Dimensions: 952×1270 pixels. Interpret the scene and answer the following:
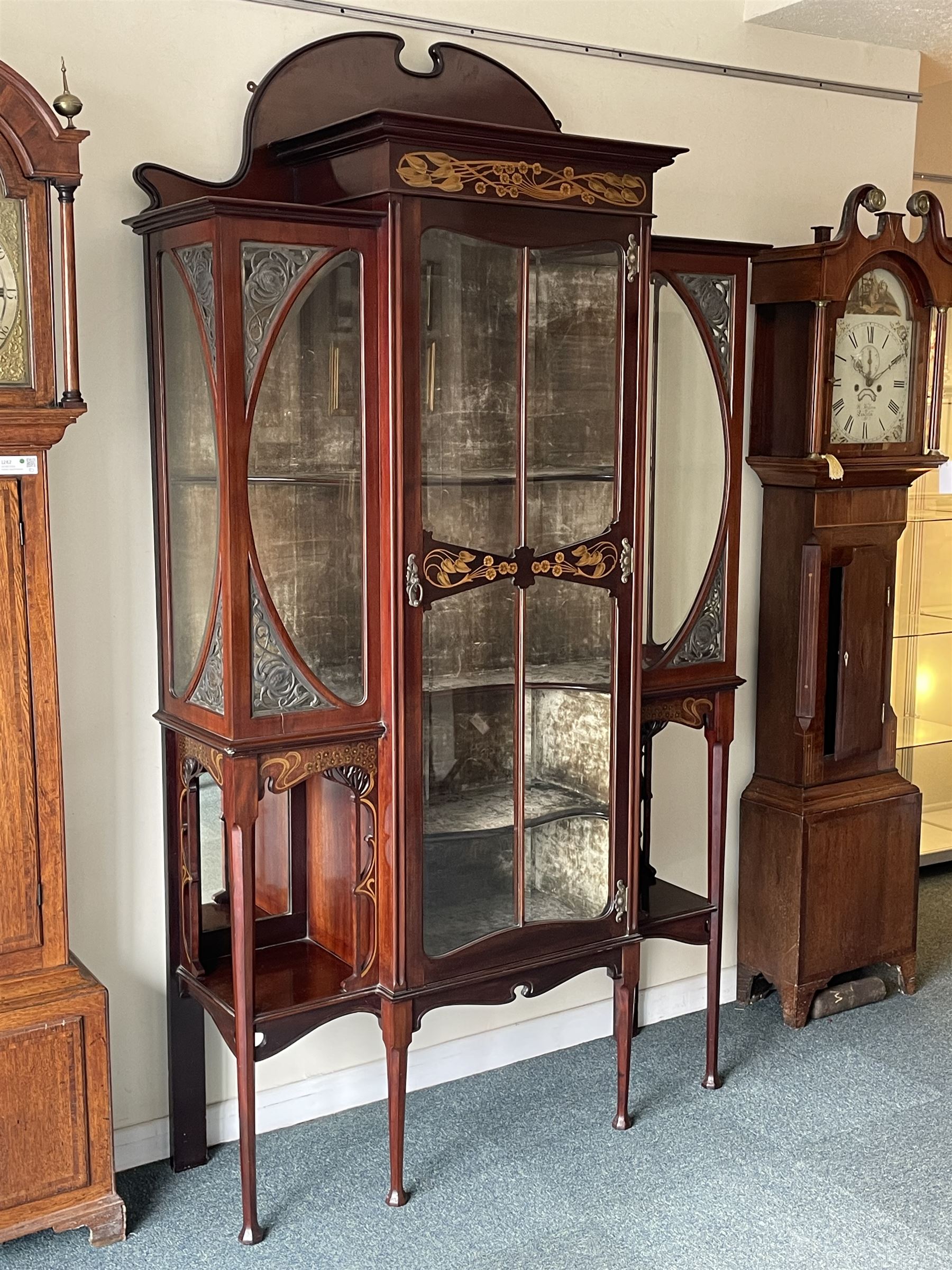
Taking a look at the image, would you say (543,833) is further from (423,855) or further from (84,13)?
(84,13)

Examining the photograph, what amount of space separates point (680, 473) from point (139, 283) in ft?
4.47

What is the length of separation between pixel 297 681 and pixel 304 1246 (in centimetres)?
114

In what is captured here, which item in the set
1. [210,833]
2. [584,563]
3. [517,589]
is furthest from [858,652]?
[210,833]

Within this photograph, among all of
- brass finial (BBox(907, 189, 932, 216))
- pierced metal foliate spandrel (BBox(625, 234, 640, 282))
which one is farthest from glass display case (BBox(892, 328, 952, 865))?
pierced metal foliate spandrel (BBox(625, 234, 640, 282))

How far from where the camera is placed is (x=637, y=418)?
291 centimetres

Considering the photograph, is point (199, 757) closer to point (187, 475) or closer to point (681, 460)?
point (187, 475)

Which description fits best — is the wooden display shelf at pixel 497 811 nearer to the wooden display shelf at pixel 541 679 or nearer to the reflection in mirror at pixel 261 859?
the wooden display shelf at pixel 541 679

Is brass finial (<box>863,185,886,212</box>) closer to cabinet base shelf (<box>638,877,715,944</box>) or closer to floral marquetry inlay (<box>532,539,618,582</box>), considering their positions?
floral marquetry inlay (<box>532,539,618,582</box>)

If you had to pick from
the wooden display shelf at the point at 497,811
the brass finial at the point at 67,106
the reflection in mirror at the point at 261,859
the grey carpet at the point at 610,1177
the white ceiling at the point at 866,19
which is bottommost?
the grey carpet at the point at 610,1177

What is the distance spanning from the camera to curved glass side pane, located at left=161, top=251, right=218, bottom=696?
8.57ft

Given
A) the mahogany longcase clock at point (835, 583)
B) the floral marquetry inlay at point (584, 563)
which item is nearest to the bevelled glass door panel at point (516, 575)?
the floral marquetry inlay at point (584, 563)

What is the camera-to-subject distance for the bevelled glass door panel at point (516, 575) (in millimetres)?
2691

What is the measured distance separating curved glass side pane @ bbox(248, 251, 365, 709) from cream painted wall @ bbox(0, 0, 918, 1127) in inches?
14.7

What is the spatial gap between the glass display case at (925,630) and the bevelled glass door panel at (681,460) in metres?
1.67
